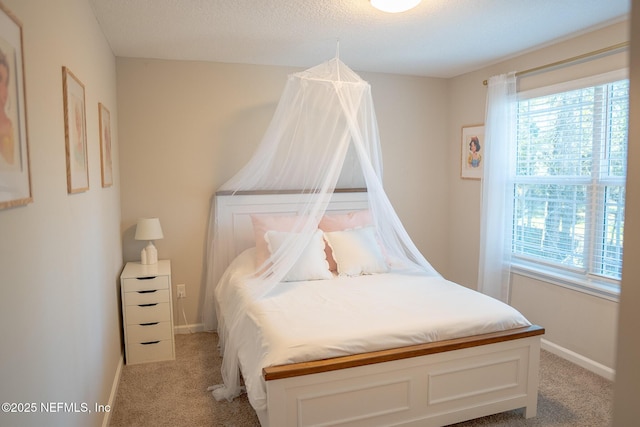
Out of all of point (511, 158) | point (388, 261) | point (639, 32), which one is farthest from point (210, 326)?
point (639, 32)

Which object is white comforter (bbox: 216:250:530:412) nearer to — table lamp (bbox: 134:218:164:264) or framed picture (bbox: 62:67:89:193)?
table lamp (bbox: 134:218:164:264)

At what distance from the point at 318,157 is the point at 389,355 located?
170 cm

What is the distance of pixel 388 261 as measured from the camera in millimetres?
3629

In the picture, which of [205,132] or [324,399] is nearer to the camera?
[324,399]

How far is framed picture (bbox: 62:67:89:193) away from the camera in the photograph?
6.18 feet

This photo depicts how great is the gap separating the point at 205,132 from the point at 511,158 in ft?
9.00

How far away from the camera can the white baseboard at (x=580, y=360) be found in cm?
308

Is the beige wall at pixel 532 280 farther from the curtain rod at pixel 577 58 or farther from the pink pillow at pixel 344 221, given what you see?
the pink pillow at pixel 344 221

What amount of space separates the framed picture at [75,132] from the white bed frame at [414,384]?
1277mm

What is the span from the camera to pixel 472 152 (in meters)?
4.33

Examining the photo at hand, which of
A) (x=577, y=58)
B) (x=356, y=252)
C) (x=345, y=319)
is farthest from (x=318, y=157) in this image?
(x=577, y=58)

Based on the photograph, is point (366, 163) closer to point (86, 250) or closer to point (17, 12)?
point (86, 250)

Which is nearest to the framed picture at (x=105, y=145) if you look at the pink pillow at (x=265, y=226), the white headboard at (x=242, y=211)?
the white headboard at (x=242, y=211)

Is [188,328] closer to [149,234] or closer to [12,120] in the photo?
[149,234]
